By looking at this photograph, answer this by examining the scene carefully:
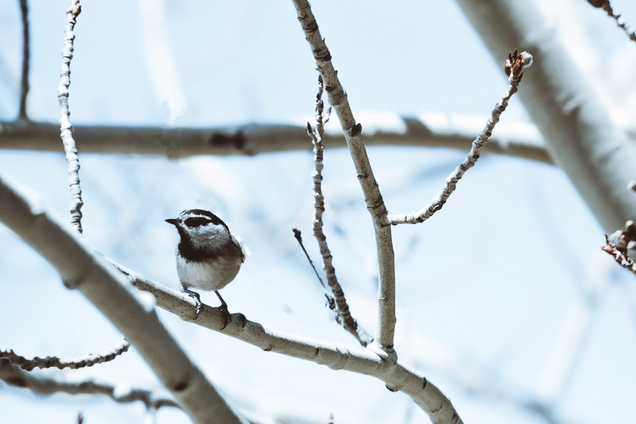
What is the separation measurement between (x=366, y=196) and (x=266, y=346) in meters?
0.36

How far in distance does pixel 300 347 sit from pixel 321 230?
0.26 metres

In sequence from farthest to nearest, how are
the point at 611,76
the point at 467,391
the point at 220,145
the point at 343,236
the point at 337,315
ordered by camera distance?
the point at 467,391 < the point at 343,236 < the point at 220,145 < the point at 611,76 < the point at 337,315

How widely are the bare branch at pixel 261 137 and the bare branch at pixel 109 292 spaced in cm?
113

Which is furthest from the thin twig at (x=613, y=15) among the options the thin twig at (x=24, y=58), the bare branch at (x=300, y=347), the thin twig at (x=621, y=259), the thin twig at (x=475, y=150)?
the thin twig at (x=24, y=58)

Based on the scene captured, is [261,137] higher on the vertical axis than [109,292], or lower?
higher

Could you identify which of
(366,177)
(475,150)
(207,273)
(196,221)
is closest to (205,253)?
(207,273)

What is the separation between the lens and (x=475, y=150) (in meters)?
1.22

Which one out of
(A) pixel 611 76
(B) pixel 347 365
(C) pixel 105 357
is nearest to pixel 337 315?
(B) pixel 347 365

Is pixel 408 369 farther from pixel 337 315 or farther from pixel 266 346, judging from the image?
pixel 266 346

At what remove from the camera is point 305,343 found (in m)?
1.35

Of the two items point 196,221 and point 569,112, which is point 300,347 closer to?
point 196,221

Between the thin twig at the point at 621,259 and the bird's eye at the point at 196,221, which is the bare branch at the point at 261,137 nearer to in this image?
the bird's eye at the point at 196,221

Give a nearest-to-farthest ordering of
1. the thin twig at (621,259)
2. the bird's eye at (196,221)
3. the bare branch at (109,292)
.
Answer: the bare branch at (109,292)
the thin twig at (621,259)
the bird's eye at (196,221)

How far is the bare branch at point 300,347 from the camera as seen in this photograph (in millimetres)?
1213
